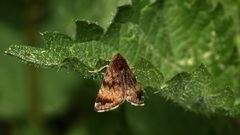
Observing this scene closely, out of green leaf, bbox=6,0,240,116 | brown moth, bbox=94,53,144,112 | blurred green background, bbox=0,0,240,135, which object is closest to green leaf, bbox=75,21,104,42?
green leaf, bbox=6,0,240,116

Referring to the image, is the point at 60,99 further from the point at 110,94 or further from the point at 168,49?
the point at 110,94

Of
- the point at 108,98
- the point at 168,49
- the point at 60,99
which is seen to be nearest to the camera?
the point at 108,98

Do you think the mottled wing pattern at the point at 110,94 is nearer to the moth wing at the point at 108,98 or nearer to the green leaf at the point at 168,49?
the moth wing at the point at 108,98

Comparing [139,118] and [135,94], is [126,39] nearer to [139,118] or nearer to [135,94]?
[135,94]

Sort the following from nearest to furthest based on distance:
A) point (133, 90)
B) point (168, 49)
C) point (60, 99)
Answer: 1. point (133, 90)
2. point (168, 49)
3. point (60, 99)

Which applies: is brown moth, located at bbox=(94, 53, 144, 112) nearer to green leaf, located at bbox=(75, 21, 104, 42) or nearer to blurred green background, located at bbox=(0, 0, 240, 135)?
green leaf, located at bbox=(75, 21, 104, 42)

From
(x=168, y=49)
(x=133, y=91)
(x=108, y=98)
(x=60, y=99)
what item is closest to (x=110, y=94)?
(x=108, y=98)

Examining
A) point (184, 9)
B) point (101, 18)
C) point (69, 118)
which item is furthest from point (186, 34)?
point (69, 118)
